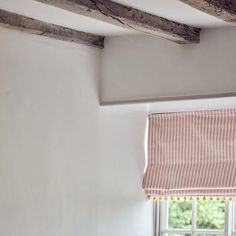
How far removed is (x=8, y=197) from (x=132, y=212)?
1190 mm

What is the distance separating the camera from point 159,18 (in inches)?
138

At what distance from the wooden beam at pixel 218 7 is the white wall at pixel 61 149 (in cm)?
108

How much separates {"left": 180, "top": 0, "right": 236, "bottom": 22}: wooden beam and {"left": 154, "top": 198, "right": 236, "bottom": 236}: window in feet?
5.27

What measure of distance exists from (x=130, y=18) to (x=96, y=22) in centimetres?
42

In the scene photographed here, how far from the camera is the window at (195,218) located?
445 centimetres

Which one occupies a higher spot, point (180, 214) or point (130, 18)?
point (130, 18)

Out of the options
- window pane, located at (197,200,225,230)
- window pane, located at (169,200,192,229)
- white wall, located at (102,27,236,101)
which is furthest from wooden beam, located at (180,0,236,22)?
window pane, located at (169,200,192,229)

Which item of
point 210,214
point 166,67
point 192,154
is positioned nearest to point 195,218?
point 210,214

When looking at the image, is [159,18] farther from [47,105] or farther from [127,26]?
[47,105]

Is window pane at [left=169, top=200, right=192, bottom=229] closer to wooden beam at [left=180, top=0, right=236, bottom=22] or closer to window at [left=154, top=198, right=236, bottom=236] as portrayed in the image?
window at [left=154, top=198, right=236, bottom=236]

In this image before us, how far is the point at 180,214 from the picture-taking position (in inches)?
184

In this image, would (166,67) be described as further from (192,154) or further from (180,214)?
(180,214)

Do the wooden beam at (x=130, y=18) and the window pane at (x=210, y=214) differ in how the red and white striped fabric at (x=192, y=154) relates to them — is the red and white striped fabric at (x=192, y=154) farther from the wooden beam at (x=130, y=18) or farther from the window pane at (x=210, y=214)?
the wooden beam at (x=130, y=18)

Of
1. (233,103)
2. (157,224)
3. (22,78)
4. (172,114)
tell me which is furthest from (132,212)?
(22,78)
